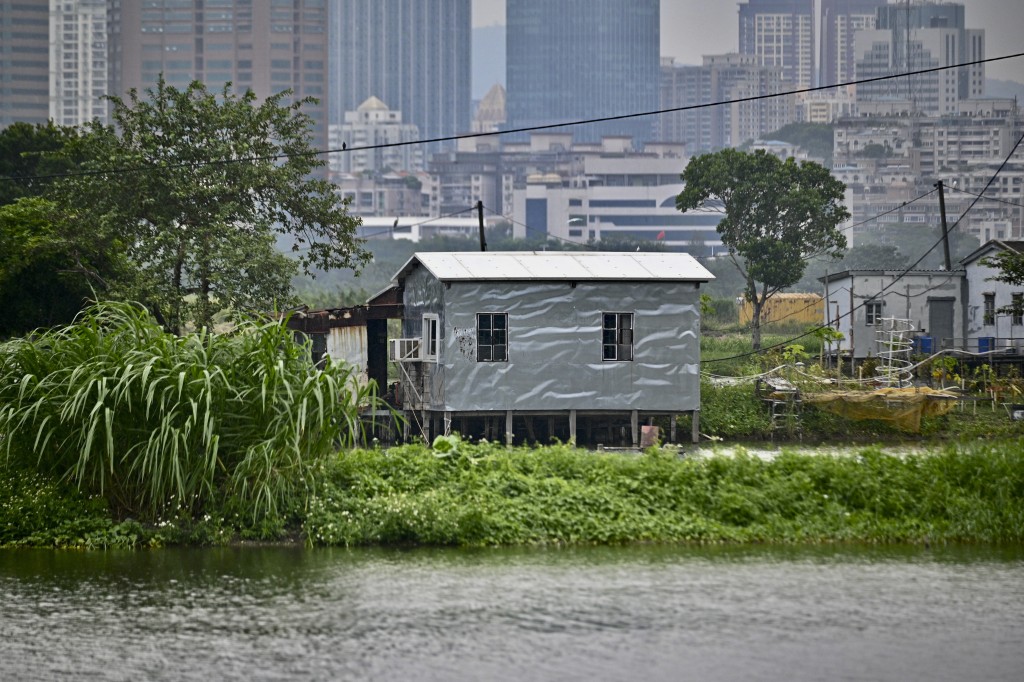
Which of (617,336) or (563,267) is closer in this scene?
(617,336)

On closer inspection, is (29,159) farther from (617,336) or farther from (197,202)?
(617,336)

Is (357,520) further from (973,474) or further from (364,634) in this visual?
(973,474)

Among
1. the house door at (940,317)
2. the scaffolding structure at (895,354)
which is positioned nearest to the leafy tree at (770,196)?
the house door at (940,317)

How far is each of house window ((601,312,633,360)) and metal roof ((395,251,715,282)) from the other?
101 centimetres

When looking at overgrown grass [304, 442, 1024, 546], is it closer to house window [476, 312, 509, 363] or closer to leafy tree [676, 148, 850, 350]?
house window [476, 312, 509, 363]

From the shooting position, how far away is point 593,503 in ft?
55.4

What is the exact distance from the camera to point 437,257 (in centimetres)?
3050

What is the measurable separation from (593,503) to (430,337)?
47.1ft

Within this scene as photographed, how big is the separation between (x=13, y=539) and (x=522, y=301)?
14.9 meters

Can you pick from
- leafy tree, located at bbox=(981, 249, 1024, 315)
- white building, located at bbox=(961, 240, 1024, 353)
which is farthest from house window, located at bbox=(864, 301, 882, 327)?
leafy tree, located at bbox=(981, 249, 1024, 315)

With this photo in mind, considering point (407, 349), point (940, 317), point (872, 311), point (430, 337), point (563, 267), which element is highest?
point (563, 267)

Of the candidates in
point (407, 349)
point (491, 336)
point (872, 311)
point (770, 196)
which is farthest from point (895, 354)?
point (770, 196)

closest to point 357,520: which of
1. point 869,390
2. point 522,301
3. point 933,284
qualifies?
point 522,301

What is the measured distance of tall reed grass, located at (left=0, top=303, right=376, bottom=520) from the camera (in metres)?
16.0
